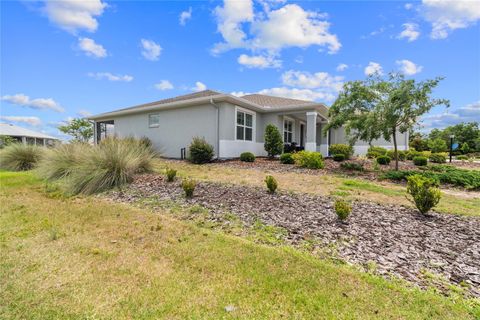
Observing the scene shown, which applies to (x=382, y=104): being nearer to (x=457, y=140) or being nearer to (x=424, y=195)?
(x=424, y=195)

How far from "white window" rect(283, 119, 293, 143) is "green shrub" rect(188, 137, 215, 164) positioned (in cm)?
651

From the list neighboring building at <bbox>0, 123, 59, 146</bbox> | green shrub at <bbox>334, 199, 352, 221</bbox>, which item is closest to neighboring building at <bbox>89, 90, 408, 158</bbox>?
green shrub at <bbox>334, 199, 352, 221</bbox>

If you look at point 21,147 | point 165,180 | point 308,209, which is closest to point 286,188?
point 308,209

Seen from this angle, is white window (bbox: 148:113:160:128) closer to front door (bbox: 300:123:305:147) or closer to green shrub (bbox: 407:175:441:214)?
front door (bbox: 300:123:305:147)

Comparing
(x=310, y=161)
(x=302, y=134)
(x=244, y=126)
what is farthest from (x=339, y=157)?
(x=302, y=134)

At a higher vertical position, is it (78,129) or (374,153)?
(78,129)

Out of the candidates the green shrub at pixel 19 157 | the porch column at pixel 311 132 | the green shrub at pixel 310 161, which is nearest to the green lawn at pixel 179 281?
the green shrub at pixel 310 161

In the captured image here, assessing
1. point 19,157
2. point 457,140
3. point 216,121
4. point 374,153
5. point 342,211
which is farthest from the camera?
point 457,140

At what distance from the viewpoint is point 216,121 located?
492 inches

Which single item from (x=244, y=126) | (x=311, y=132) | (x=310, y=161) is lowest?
(x=310, y=161)

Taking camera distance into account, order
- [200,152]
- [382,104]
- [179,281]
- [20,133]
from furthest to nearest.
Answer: [20,133] < [200,152] < [382,104] < [179,281]

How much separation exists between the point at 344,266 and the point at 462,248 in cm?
187

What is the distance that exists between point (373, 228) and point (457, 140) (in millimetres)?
37149

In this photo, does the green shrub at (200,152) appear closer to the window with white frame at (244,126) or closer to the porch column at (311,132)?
the window with white frame at (244,126)
